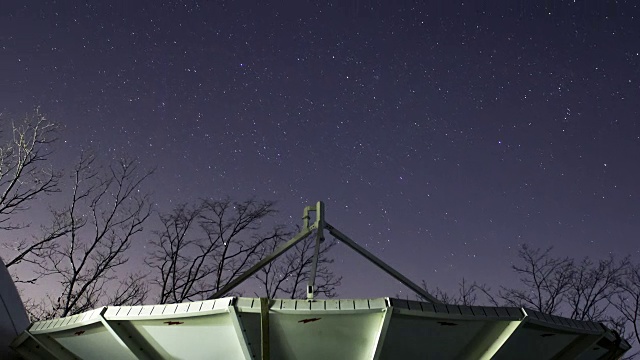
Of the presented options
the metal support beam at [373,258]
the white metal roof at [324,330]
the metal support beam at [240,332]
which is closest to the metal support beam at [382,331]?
the white metal roof at [324,330]

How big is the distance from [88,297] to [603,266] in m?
21.7

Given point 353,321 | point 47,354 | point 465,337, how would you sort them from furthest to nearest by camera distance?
point 47,354, point 465,337, point 353,321

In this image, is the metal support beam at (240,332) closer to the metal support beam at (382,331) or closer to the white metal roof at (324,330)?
the white metal roof at (324,330)

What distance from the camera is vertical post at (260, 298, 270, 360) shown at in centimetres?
570

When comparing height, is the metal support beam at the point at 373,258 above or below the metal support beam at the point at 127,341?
above

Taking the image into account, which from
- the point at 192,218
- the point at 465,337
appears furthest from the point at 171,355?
the point at 192,218

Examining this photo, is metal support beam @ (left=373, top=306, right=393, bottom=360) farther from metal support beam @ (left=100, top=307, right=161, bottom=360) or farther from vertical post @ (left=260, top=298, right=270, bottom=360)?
metal support beam @ (left=100, top=307, right=161, bottom=360)

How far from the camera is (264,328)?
5852mm

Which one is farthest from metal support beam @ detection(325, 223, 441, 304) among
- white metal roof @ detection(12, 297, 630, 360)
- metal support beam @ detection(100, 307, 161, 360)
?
metal support beam @ detection(100, 307, 161, 360)

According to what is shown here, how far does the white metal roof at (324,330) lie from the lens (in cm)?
579

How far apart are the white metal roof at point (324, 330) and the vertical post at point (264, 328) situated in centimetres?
1

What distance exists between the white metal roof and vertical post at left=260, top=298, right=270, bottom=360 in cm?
1

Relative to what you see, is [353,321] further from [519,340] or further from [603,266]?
[603,266]

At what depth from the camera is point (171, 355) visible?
6.90 metres
